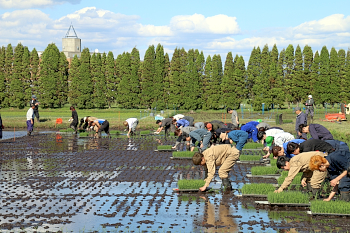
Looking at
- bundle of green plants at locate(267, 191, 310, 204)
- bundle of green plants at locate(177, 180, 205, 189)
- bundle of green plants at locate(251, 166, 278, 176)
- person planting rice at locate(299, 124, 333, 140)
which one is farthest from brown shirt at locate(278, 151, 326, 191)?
bundle of green plants at locate(251, 166, 278, 176)

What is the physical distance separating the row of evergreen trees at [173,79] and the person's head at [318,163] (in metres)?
41.4

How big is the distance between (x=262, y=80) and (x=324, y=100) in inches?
287

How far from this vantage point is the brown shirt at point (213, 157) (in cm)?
1045

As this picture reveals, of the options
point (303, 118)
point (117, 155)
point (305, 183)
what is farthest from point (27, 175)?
point (303, 118)

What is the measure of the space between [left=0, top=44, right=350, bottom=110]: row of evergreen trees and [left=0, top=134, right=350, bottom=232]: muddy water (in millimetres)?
34054

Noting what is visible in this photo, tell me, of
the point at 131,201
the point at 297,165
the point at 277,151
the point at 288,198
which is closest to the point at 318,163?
the point at 297,165

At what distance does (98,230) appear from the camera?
8055mm

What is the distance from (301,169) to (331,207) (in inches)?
43.9

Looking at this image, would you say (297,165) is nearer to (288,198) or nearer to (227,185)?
(288,198)

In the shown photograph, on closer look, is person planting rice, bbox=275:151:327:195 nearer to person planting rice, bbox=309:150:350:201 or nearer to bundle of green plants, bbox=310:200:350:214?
person planting rice, bbox=309:150:350:201

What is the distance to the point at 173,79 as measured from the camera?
171 ft

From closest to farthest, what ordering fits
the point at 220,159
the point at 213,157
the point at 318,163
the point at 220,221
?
the point at 220,221
the point at 318,163
the point at 213,157
the point at 220,159

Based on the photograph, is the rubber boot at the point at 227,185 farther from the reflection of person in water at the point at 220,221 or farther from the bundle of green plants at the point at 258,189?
the reflection of person in water at the point at 220,221

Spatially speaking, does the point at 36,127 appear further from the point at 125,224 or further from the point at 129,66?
the point at 125,224
